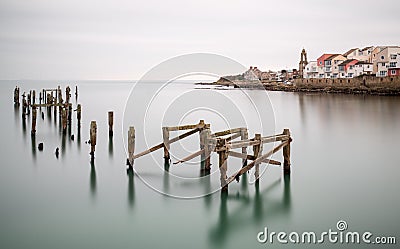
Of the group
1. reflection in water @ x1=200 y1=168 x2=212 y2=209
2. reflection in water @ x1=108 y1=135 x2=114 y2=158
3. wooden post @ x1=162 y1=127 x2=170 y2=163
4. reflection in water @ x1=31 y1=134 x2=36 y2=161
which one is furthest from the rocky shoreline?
reflection in water @ x1=200 y1=168 x2=212 y2=209

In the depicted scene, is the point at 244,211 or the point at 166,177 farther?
the point at 166,177

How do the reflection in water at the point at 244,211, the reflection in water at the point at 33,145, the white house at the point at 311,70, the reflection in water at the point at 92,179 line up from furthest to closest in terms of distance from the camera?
the white house at the point at 311,70 → the reflection in water at the point at 33,145 → the reflection in water at the point at 92,179 → the reflection in water at the point at 244,211

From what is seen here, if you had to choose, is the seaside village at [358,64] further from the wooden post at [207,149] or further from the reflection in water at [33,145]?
the wooden post at [207,149]

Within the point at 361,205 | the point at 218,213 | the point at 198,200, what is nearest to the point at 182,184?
the point at 198,200

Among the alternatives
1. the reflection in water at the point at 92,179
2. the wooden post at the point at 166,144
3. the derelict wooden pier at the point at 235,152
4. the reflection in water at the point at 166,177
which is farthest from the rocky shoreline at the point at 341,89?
the derelict wooden pier at the point at 235,152

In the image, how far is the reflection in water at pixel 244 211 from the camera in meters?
9.32

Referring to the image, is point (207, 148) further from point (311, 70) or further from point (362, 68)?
point (311, 70)

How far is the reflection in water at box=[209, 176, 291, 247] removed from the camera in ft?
30.6

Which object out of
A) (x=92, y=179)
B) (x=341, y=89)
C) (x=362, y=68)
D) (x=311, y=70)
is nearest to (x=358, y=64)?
(x=362, y=68)

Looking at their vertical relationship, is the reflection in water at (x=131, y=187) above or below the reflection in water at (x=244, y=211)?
above

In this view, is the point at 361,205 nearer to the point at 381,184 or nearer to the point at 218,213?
the point at 381,184

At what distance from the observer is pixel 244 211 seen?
408 inches

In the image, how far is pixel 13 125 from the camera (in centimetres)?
2653

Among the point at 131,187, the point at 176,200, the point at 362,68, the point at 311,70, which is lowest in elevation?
the point at 176,200
